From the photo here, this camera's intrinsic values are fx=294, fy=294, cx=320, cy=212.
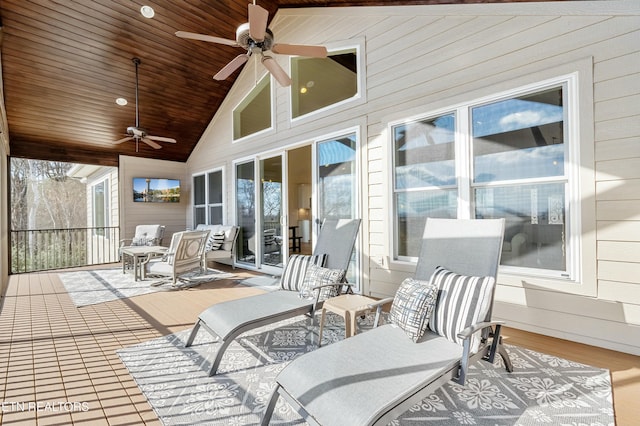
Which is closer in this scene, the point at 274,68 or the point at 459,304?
the point at 459,304

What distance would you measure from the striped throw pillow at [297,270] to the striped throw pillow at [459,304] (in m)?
1.46

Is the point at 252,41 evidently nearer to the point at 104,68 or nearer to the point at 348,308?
the point at 348,308

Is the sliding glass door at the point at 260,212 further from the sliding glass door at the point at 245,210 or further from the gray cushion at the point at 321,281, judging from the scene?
the gray cushion at the point at 321,281

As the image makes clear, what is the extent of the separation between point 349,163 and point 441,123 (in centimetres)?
144

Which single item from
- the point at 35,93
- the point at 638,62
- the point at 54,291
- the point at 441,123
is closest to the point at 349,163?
the point at 441,123

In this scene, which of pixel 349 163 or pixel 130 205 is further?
pixel 130 205

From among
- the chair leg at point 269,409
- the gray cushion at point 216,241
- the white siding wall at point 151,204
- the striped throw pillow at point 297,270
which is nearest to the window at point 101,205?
the white siding wall at point 151,204

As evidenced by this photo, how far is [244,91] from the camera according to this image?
6660mm

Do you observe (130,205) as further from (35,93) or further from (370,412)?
(370,412)

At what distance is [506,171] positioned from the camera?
3064mm

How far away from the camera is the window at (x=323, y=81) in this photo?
4.54 m

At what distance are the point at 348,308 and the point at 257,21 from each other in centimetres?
263

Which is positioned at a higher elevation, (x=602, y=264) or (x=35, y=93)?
(x=35, y=93)

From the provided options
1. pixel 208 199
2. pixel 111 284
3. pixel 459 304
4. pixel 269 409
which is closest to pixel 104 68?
pixel 208 199
